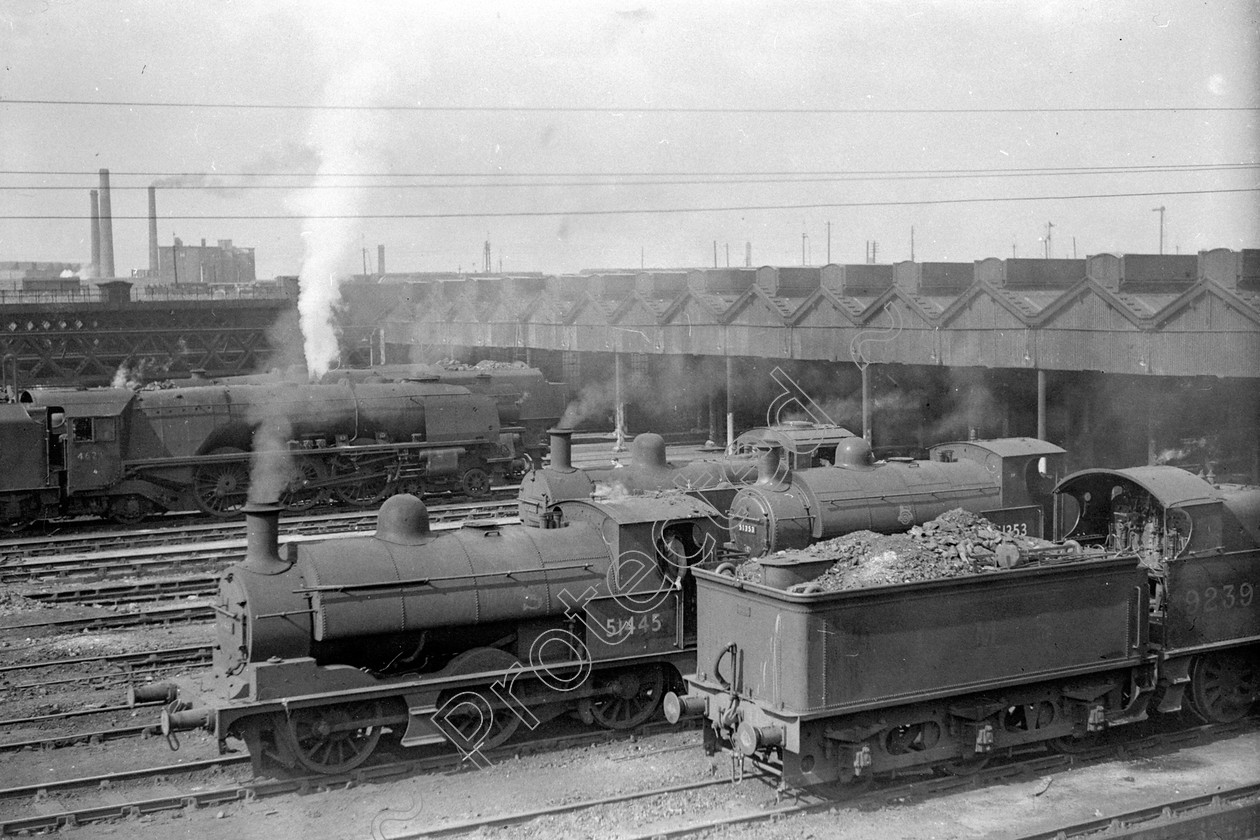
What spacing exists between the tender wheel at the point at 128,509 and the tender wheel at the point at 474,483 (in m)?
6.85

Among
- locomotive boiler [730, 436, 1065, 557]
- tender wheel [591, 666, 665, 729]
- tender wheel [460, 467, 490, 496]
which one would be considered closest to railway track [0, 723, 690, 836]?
tender wheel [591, 666, 665, 729]

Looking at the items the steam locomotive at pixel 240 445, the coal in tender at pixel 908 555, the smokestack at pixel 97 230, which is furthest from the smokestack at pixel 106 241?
the coal in tender at pixel 908 555

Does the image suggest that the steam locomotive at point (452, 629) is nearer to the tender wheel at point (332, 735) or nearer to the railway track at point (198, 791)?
the tender wheel at point (332, 735)

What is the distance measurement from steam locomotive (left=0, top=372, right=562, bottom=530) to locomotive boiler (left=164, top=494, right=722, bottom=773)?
12.8m

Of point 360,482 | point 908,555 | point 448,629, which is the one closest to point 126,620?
point 448,629

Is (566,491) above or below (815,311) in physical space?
below

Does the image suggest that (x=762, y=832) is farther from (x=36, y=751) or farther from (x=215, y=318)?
(x=215, y=318)

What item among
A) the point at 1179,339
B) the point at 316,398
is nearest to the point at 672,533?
the point at 1179,339

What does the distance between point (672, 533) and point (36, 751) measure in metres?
7.20

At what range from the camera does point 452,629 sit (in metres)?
12.2

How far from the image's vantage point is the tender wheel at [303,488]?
2495cm

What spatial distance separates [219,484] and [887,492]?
15374 mm

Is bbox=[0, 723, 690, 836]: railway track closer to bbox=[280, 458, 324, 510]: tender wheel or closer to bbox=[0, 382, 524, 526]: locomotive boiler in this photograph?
bbox=[0, 382, 524, 526]: locomotive boiler

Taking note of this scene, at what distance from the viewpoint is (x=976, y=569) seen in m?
11.4
